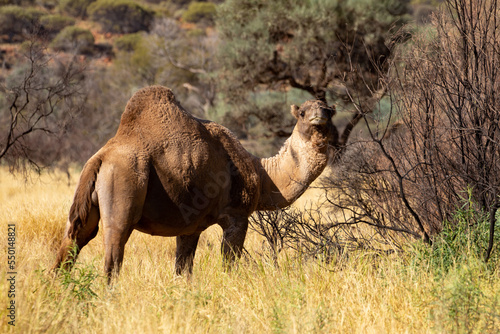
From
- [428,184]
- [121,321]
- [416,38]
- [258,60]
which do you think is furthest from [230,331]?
[258,60]

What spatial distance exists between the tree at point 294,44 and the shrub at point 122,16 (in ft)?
144

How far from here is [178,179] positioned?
4.86 metres

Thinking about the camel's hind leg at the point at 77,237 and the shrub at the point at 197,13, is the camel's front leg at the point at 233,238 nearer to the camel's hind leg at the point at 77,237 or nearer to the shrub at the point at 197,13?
the camel's hind leg at the point at 77,237

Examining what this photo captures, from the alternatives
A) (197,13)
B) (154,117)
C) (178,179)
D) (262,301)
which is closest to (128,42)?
(197,13)

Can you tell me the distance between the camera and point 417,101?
5.29m

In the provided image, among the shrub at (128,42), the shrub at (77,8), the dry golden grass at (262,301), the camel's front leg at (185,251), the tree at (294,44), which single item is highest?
the shrub at (77,8)

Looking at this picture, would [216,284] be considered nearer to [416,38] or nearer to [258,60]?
[416,38]

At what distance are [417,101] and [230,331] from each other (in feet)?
9.36

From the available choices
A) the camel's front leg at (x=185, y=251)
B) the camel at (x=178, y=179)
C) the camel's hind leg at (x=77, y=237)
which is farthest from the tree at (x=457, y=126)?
the camel's hind leg at (x=77, y=237)

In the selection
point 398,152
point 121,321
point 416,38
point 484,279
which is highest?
point 416,38

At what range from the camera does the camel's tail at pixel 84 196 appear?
457 cm

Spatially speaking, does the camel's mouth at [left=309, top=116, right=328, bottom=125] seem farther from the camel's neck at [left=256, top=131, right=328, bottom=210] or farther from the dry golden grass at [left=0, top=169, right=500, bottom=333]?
the dry golden grass at [left=0, top=169, right=500, bottom=333]

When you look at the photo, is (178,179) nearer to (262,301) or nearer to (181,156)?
(181,156)

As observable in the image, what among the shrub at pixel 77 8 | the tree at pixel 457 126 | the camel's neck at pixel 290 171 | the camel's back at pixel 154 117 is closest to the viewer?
the tree at pixel 457 126
